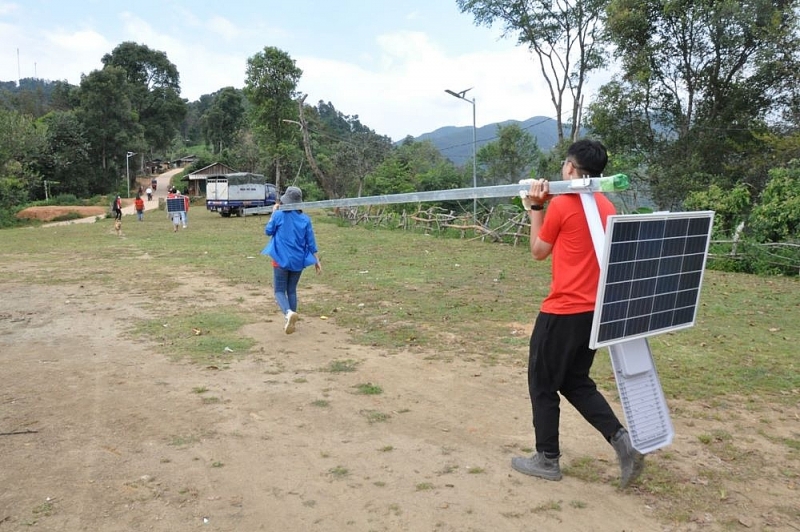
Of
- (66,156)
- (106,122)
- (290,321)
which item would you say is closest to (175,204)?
(290,321)

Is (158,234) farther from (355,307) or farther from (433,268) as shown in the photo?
(355,307)

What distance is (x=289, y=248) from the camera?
22.5 ft

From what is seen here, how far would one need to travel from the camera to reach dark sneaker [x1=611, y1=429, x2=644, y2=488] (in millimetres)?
3211

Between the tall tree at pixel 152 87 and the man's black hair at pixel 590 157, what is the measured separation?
7063 cm

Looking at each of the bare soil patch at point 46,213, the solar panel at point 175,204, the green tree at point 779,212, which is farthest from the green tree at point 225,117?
the green tree at point 779,212

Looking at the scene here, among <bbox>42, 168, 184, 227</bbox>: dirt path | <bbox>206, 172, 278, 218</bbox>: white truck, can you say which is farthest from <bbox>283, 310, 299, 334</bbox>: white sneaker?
<bbox>206, 172, 278, 218</bbox>: white truck

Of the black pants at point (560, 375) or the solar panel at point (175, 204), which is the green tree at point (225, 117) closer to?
the solar panel at point (175, 204)

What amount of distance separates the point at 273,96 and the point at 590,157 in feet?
135

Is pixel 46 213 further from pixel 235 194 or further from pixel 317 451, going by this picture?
pixel 317 451

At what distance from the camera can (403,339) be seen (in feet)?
22.4

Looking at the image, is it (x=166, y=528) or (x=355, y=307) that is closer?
(x=166, y=528)

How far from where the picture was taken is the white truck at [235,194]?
3416cm

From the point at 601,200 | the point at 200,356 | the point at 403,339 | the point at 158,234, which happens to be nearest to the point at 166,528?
the point at 601,200

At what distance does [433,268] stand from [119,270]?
6.63 m
